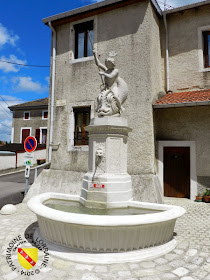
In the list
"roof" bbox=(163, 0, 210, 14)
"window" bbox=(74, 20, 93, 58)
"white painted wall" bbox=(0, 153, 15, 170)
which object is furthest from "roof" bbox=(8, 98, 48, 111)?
"roof" bbox=(163, 0, 210, 14)

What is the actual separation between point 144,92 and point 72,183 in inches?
167

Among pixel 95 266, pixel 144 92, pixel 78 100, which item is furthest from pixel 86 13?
pixel 95 266

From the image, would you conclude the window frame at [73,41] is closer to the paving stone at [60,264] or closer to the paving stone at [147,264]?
the paving stone at [60,264]

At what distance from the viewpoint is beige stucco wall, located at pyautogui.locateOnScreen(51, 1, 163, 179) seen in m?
7.43

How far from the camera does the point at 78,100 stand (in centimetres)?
853

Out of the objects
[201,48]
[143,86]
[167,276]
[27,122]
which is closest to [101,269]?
[167,276]

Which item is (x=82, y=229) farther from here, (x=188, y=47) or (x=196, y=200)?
(x=188, y=47)

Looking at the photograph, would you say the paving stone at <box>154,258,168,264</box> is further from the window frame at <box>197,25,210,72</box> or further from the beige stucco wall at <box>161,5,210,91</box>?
the window frame at <box>197,25,210,72</box>

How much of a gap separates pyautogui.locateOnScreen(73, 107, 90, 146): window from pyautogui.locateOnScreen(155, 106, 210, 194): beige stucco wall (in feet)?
9.16

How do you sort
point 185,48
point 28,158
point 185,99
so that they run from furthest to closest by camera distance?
point 185,48 < point 28,158 < point 185,99

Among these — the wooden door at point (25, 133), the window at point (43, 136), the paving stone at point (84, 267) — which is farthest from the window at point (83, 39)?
the wooden door at point (25, 133)

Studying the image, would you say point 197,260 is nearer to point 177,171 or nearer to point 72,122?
point 177,171

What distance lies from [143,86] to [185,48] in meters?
2.82

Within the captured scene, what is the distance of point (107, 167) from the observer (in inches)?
163
